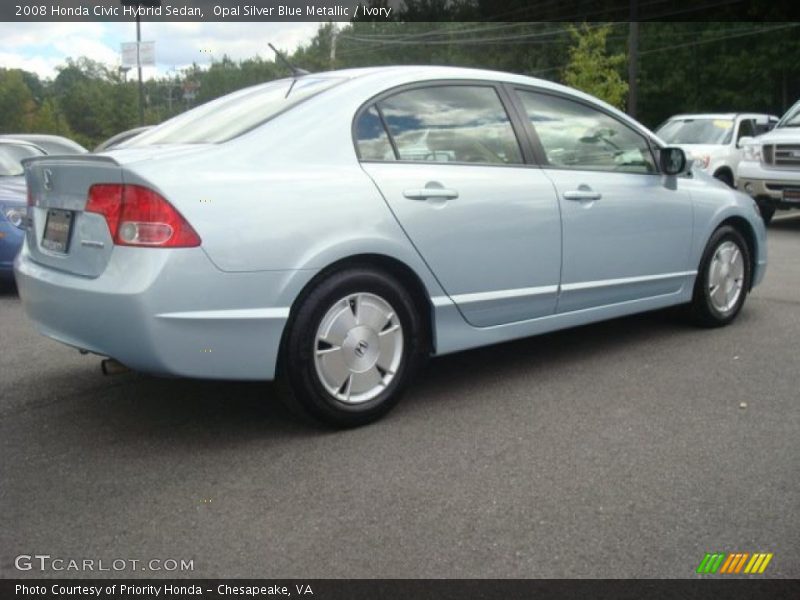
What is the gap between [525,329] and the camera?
4414mm

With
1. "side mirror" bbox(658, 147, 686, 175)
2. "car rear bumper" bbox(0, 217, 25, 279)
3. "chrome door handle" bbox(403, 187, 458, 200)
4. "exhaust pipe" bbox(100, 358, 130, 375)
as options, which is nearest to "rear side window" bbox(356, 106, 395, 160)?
"chrome door handle" bbox(403, 187, 458, 200)

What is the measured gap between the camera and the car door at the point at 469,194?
389 cm

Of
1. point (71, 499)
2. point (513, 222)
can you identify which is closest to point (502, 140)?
point (513, 222)

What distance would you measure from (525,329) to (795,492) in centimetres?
163

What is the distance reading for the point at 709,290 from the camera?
18.1 feet

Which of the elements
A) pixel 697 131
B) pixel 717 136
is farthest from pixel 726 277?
pixel 697 131

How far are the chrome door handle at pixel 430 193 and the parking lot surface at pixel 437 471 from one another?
1.01 meters

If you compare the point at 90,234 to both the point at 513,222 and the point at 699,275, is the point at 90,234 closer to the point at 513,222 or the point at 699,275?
the point at 513,222

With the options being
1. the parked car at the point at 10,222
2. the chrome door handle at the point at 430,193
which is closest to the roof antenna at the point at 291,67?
the chrome door handle at the point at 430,193

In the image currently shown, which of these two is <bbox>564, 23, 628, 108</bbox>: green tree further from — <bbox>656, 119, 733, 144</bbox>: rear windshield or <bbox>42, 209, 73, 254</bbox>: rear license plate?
<bbox>42, 209, 73, 254</bbox>: rear license plate

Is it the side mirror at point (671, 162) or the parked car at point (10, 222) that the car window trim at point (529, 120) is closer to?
the side mirror at point (671, 162)

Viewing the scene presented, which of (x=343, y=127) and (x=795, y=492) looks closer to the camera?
(x=795, y=492)

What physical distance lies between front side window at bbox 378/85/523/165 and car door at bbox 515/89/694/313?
0.20m

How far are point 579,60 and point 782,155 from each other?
20.6 m
